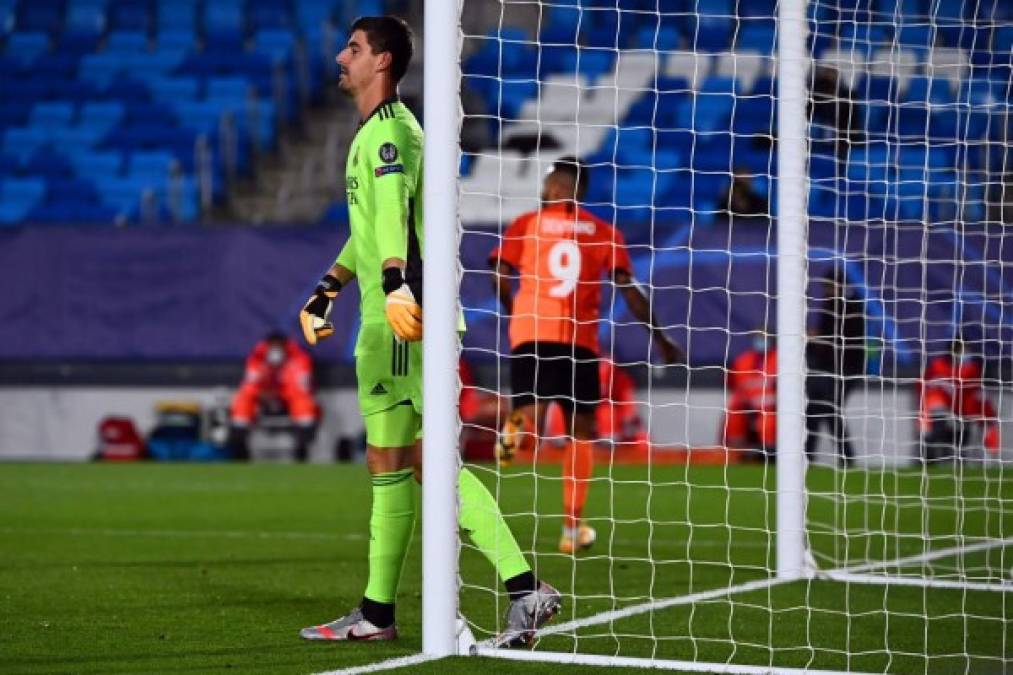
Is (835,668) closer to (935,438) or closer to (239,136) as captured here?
(935,438)

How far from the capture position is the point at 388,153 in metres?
5.57

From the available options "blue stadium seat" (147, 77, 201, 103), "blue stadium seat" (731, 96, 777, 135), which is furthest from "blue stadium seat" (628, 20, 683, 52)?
"blue stadium seat" (147, 77, 201, 103)

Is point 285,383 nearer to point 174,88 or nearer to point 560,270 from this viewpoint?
point 174,88

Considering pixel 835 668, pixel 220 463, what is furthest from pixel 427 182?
pixel 220 463

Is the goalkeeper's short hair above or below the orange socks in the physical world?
above

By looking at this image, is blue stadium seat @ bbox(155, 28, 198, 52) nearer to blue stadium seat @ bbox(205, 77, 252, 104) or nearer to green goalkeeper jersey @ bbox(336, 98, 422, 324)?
blue stadium seat @ bbox(205, 77, 252, 104)

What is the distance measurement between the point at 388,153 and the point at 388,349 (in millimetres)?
635

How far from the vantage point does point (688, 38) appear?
64.4ft

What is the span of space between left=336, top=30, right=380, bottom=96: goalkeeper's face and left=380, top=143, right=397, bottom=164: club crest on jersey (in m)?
0.28

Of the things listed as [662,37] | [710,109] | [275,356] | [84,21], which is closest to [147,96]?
[84,21]

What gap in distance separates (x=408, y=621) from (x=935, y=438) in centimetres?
1033

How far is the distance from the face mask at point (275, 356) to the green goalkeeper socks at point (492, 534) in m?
10.8

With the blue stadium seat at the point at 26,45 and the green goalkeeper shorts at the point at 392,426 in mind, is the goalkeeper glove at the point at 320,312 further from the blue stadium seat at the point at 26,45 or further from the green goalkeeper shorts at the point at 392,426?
the blue stadium seat at the point at 26,45

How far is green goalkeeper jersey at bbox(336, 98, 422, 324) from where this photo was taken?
5.51 metres
